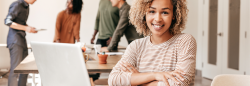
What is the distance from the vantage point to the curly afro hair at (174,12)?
1.08m

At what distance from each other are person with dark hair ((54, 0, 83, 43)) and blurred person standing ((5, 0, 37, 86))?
0.42 m

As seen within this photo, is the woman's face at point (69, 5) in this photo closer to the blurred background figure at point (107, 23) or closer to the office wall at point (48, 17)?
the blurred background figure at point (107, 23)

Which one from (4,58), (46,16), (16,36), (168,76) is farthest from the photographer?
(46,16)

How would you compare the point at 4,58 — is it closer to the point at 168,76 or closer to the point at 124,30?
the point at 124,30

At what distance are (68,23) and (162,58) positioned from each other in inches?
85.7

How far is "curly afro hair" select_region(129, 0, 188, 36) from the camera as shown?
1.08 metres

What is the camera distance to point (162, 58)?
3.40ft

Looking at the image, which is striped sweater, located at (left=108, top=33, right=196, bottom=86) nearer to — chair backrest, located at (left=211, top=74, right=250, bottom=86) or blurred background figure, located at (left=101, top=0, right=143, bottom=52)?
chair backrest, located at (left=211, top=74, right=250, bottom=86)

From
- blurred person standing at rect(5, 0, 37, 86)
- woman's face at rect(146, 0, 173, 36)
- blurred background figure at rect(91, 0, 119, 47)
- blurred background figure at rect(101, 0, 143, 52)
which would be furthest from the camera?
blurred background figure at rect(91, 0, 119, 47)

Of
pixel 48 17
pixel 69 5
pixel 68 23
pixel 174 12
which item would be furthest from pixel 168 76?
pixel 48 17

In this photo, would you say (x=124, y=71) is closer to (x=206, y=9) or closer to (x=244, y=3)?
(x=244, y=3)

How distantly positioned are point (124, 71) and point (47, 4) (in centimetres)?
354

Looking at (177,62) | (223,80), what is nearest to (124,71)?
(177,62)

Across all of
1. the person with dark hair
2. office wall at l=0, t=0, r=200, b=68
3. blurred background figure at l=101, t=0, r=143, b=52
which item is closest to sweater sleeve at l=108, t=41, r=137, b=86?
blurred background figure at l=101, t=0, r=143, b=52
